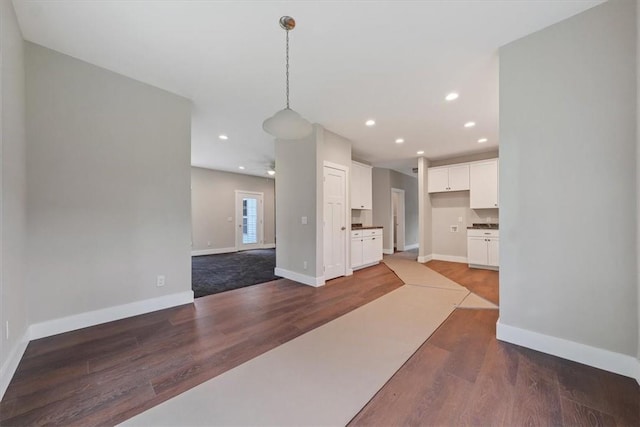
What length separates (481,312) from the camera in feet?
9.34

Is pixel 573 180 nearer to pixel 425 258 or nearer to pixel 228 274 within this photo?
pixel 425 258

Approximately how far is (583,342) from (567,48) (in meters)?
2.31

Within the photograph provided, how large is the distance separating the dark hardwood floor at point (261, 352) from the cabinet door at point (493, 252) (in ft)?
9.42

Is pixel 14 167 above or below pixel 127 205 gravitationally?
above

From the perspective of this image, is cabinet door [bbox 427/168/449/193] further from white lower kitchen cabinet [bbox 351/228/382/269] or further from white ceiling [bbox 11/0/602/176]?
white ceiling [bbox 11/0/602/176]

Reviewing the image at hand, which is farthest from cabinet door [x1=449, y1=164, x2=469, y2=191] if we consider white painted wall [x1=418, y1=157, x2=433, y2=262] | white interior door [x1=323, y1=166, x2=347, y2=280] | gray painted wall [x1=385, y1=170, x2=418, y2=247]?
white interior door [x1=323, y1=166, x2=347, y2=280]

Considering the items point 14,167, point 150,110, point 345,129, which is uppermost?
point 345,129

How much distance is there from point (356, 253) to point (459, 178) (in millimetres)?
3201

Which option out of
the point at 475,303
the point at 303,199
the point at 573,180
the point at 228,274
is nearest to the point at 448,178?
the point at 475,303

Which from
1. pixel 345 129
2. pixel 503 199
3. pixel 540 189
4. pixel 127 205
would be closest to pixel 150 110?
pixel 127 205

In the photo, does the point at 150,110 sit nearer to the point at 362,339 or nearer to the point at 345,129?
the point at 345,129

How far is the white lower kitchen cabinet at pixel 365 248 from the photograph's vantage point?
5.13 meters

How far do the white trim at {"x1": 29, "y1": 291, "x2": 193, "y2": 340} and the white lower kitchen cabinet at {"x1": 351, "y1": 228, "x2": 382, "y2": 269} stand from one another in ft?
10.3

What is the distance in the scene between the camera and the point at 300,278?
4.20 metres
